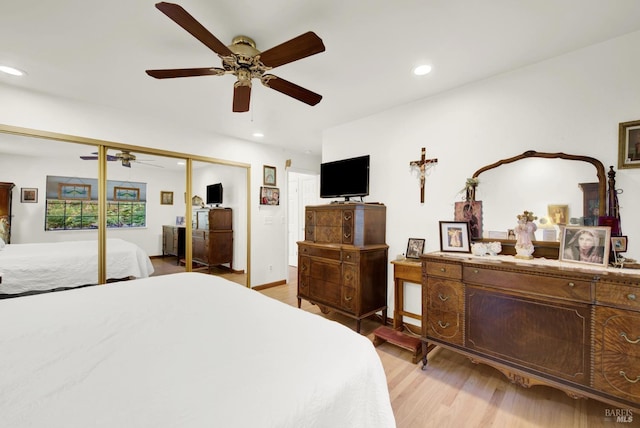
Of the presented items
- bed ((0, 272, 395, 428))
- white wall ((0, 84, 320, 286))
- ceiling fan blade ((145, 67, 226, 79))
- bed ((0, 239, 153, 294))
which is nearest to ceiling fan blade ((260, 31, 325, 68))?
ceiling fan blade ((145, 67, 226, 79))

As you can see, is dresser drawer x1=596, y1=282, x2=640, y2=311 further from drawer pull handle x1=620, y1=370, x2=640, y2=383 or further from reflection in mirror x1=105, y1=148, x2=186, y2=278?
reflection in mirror x1=105, y1=148, x2=186, y2=278

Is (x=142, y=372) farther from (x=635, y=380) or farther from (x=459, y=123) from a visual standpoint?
(x=459, y=123)

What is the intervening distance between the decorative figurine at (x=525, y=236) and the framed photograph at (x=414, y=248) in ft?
2.82

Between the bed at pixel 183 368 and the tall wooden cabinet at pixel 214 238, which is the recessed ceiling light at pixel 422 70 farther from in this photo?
the tall wooden cabinet at pixel 214 238

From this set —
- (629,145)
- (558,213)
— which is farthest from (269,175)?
(629,145)

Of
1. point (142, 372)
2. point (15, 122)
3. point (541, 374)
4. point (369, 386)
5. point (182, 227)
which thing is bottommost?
point (541, 374)

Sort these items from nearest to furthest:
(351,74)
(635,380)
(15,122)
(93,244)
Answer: (635,380)
(351,74)
(15,122)
(93,244)

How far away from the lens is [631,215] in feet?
5.82

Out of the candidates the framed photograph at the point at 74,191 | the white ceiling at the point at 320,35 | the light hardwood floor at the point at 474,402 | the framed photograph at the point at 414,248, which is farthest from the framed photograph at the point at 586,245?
the framed photograph at the point at 74,191

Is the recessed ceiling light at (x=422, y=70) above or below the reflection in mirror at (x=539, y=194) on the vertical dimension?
above

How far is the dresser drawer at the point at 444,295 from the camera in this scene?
6.75 ft

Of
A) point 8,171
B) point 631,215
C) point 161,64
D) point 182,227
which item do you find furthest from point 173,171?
point 631,215

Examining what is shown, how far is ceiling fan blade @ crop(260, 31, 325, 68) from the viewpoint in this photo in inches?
55.7

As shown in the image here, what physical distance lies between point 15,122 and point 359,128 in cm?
349
